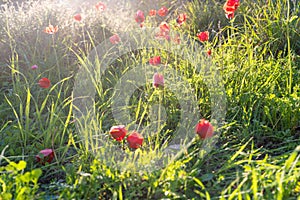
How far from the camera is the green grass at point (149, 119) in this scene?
1.51m

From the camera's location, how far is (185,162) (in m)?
1.60

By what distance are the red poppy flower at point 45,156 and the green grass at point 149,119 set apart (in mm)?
31

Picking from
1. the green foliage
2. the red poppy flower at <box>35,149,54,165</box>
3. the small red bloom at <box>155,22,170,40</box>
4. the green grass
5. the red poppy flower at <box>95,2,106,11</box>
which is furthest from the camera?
the red poppy flower at <box>95,2,106,11</box>

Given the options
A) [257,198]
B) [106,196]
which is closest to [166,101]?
[106,196]

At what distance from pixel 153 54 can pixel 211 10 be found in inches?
50.6

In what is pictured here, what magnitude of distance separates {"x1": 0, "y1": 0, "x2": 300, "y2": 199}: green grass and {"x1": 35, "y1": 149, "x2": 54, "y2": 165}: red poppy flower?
31mm

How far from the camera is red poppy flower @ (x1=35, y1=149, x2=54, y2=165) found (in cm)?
169

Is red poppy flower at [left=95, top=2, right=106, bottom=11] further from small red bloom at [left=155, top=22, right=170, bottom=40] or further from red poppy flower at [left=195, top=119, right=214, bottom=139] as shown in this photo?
red poppy flower at [left=195, top=119, right=214, bottom=139]

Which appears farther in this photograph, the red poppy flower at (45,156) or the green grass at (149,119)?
the red poppy flower at (45,156)

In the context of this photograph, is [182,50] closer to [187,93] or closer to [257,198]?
[187,93]

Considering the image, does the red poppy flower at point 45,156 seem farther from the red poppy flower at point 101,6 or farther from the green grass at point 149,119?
the red poppy flower at point 101,6

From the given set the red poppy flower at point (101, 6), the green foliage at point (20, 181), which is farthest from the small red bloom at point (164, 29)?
the green foliage at point (20, 181)

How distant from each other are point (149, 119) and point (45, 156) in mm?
618

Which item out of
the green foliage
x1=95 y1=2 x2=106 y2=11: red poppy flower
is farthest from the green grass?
x1=95 y1=2 x2=106 y2=11: red poppy flower
